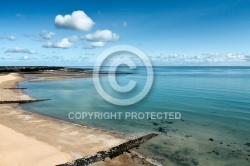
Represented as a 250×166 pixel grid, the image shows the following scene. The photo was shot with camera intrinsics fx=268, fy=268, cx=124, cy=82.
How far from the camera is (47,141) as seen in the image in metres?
20.8

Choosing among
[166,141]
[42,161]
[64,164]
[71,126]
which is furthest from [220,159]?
[71,126]

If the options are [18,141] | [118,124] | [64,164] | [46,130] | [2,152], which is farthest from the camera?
[118,124]

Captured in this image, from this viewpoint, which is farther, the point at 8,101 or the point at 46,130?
the point at 8,101

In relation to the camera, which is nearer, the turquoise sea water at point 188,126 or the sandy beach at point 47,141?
the sandy beach at point 47,141

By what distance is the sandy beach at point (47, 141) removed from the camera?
56.5ft

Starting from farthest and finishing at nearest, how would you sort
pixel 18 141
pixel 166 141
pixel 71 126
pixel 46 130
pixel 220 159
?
pixel 71 126 → pixel 46 130 → pixel 166 141 → pixel 18 141 → pixel 220 159

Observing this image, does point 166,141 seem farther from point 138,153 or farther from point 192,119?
point 192,119

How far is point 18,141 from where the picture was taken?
20297 millimetres

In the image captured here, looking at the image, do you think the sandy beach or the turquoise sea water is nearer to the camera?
the sandy beach

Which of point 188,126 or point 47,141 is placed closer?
point 47,141

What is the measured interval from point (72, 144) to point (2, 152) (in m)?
4.86

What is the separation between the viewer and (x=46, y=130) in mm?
24172

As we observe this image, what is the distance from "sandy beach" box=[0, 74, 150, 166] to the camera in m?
17.2

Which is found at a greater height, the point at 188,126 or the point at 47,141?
the point at 47,141
